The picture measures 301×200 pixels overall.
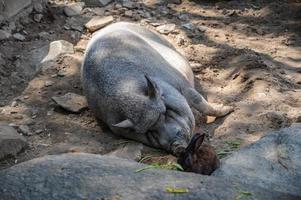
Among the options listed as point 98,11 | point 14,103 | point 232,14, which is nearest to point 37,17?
point 98,11

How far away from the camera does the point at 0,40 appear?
269 inches

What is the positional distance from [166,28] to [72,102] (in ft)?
7.15

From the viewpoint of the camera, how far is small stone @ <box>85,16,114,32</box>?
7.57 m

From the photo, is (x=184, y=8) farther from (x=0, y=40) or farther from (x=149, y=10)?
(x=0, y=40)

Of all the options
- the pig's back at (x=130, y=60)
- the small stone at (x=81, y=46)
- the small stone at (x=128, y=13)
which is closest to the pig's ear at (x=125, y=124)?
the pig's back at (x=130, y=60)

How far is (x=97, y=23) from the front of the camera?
762cm

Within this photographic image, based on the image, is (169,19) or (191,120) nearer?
(191,120)

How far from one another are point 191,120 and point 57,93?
1.58 m

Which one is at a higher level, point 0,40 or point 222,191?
point 222,191

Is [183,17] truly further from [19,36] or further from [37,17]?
[19,36]

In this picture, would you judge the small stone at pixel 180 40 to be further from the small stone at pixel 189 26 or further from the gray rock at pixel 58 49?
the gray rock at pixel 58 49

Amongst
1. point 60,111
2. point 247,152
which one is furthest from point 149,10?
point 247,152

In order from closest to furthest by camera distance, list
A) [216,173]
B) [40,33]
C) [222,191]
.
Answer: [222,191], [216,173], [40,33]

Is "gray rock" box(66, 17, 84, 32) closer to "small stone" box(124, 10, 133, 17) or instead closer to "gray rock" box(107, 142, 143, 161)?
"small stone" box(124, 10, 133, 17)
